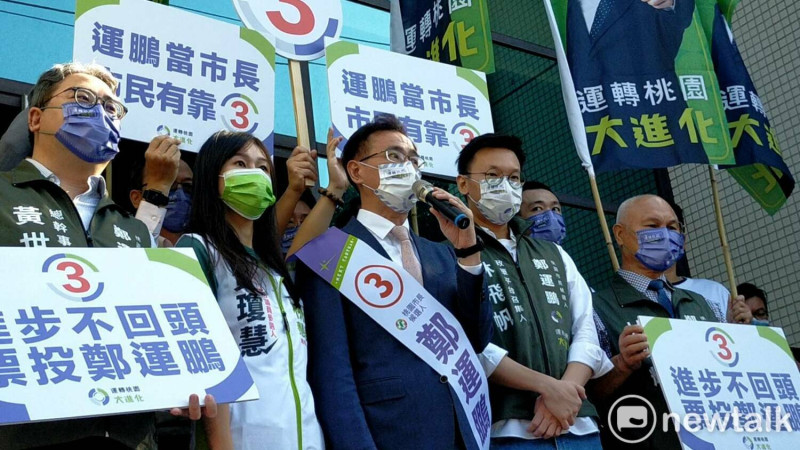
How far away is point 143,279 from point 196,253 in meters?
0.38

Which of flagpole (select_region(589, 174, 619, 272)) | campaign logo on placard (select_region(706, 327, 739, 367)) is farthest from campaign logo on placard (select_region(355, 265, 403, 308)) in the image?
flagpole (select_region(589, 174, 619, 272))

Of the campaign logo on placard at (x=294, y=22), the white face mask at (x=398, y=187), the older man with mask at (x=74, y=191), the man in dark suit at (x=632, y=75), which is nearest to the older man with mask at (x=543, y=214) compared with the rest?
the man in dark suit at (x=632, y=75)

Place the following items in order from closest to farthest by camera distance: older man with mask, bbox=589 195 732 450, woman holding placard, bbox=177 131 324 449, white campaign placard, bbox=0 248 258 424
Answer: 1. white campaign placard, bbox=0 248 258 424
2. woman holding placard, bbox=177 131 324 449
3. older man with mask, bbox=589 195 732 450

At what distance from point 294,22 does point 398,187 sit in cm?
138

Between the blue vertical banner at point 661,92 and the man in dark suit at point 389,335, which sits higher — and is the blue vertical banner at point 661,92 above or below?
above

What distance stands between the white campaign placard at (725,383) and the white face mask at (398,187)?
3.39 feet

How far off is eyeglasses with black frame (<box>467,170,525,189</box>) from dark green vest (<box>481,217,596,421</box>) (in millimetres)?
224

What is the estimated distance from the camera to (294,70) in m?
4.38

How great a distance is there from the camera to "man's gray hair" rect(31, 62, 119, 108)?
3.21 meters

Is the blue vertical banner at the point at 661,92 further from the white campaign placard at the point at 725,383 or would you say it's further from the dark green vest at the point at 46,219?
the dark green vest at the point at 46,219

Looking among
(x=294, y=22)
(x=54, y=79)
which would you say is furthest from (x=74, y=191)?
(x=294, y=22)

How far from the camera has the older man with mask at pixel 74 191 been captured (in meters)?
2.60

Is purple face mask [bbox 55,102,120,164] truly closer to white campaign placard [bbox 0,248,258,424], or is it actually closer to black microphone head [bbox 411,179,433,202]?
white campaign placard [bbox 0,248,258,424]
